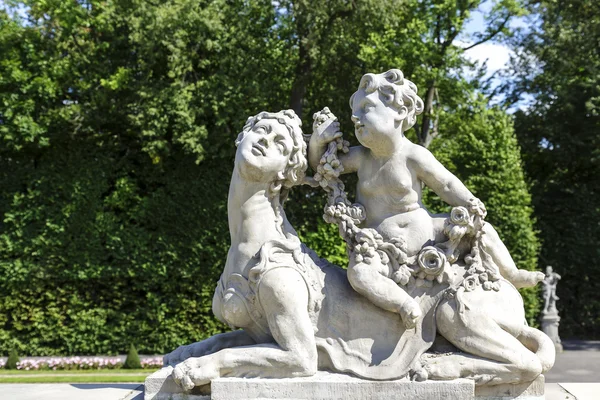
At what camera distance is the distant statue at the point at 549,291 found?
46.1 feet

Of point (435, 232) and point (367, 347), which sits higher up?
point (435, 232)

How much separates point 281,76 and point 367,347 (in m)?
9.31

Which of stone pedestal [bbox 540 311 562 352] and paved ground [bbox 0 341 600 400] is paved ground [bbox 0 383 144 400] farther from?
stone pedestal [bbox 540 311 562 352]

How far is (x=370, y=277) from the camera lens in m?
4.55

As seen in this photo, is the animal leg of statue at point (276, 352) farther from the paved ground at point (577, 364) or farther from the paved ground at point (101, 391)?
the paved ground at point (577, 364)

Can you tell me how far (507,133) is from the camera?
44.4 ft

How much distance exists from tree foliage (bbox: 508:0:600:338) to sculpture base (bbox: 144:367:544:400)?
12057 millimetres

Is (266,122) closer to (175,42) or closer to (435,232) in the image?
(435,232)

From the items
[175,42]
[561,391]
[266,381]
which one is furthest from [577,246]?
[266,381]

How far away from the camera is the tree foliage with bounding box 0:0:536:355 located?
12172 mm

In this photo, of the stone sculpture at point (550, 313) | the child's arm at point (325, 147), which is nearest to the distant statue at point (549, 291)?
the stone sculpture at point (550, 313)

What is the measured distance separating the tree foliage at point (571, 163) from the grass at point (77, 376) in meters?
9.54

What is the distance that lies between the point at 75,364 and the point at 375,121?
319 inches

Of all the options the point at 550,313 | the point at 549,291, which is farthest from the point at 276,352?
the point at 550,313
